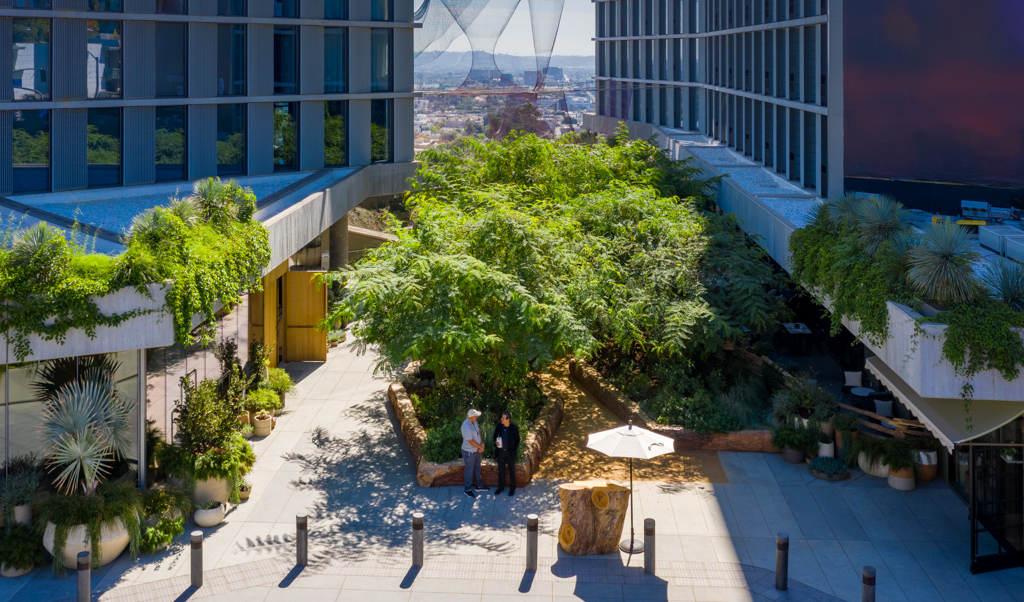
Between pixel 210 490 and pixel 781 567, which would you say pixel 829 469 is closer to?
pixel 781 567

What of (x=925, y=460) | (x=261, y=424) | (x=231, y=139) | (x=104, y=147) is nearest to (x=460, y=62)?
(x=231, y=139)

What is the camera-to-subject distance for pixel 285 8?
28.0m

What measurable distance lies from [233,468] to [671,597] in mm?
7155

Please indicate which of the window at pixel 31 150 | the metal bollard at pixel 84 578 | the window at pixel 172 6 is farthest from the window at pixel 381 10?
the metal bollard at pixel 84 578

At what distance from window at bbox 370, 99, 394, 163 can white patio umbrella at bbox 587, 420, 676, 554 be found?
19.3 meters

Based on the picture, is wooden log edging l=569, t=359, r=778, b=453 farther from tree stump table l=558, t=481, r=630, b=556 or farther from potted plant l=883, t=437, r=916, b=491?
tree stump table l=558, t=481, r=630, b=556

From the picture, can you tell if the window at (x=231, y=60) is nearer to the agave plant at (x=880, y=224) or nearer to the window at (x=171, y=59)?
the window at (x=171, y=59)

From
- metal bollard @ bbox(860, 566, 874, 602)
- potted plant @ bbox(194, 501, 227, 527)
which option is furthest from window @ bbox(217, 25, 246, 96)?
metal bollard @ bbox(860, 566, 874, 602)

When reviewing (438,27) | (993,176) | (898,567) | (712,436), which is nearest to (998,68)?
(993,176)

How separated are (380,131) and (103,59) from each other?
9.81 m

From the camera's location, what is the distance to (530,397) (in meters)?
19.9

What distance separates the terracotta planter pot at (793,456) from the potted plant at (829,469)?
1.56 ft

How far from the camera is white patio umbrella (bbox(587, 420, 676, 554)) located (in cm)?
1377

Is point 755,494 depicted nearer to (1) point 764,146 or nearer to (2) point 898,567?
(2) point 898,567
